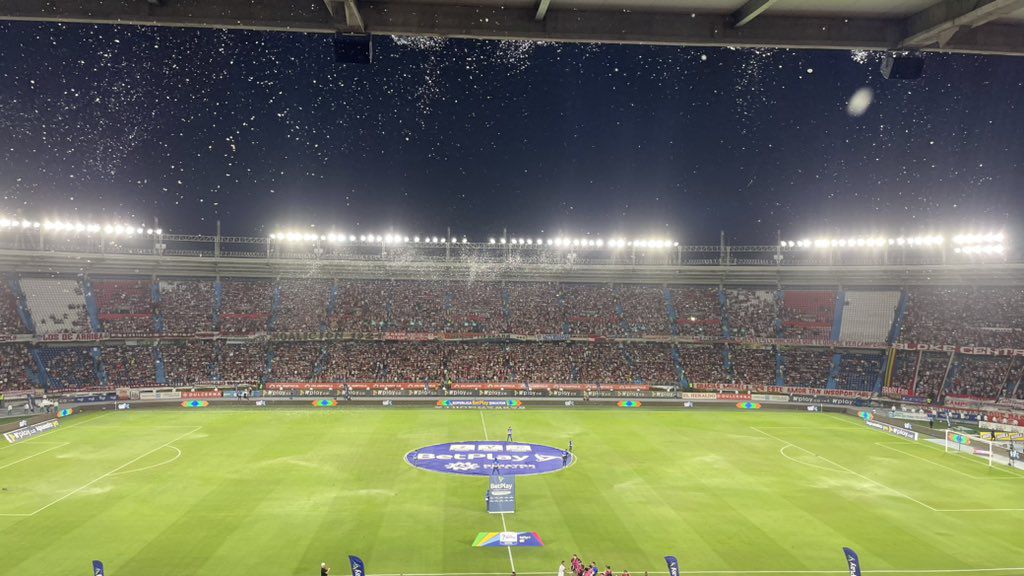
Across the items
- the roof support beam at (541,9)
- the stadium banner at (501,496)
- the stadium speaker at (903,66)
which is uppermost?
the roof support beam at (541,9)

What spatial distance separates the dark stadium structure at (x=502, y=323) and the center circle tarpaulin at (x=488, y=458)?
797 inches

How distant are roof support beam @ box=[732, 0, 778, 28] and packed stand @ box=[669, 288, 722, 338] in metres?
71.0

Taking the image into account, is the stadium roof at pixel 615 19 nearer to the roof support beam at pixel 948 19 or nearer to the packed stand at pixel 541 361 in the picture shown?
the roof support beam at pixel 948 19

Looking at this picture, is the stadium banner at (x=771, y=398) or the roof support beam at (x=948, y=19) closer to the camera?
the roof support beam at (x=948, y=19)

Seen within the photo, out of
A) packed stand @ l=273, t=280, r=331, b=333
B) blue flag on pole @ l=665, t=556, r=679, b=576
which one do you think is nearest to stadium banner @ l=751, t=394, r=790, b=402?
blue flag on pole @ l=665, t=556, r=679, b=576

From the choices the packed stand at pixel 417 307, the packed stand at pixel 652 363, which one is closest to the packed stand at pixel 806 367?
the packed stand at pixel 652 363

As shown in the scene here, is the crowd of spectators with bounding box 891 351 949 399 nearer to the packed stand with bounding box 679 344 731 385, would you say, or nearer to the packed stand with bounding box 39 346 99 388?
the packed stand with bounding box 679 344 731 385

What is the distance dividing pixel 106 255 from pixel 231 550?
55.5 meters

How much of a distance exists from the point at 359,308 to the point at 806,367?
54.3 m

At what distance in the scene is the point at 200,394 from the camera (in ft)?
197

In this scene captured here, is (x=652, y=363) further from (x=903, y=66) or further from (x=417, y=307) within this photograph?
(x=903, y=66)

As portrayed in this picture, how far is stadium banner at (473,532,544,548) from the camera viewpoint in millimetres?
26328

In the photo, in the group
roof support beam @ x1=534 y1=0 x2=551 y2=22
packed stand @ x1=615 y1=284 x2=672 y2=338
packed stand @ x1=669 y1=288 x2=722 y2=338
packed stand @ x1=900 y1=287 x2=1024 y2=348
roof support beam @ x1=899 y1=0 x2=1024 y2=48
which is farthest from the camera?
packed stand @ x1=669 y1=288 x2=722 y2=338

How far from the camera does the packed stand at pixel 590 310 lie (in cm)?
7500
